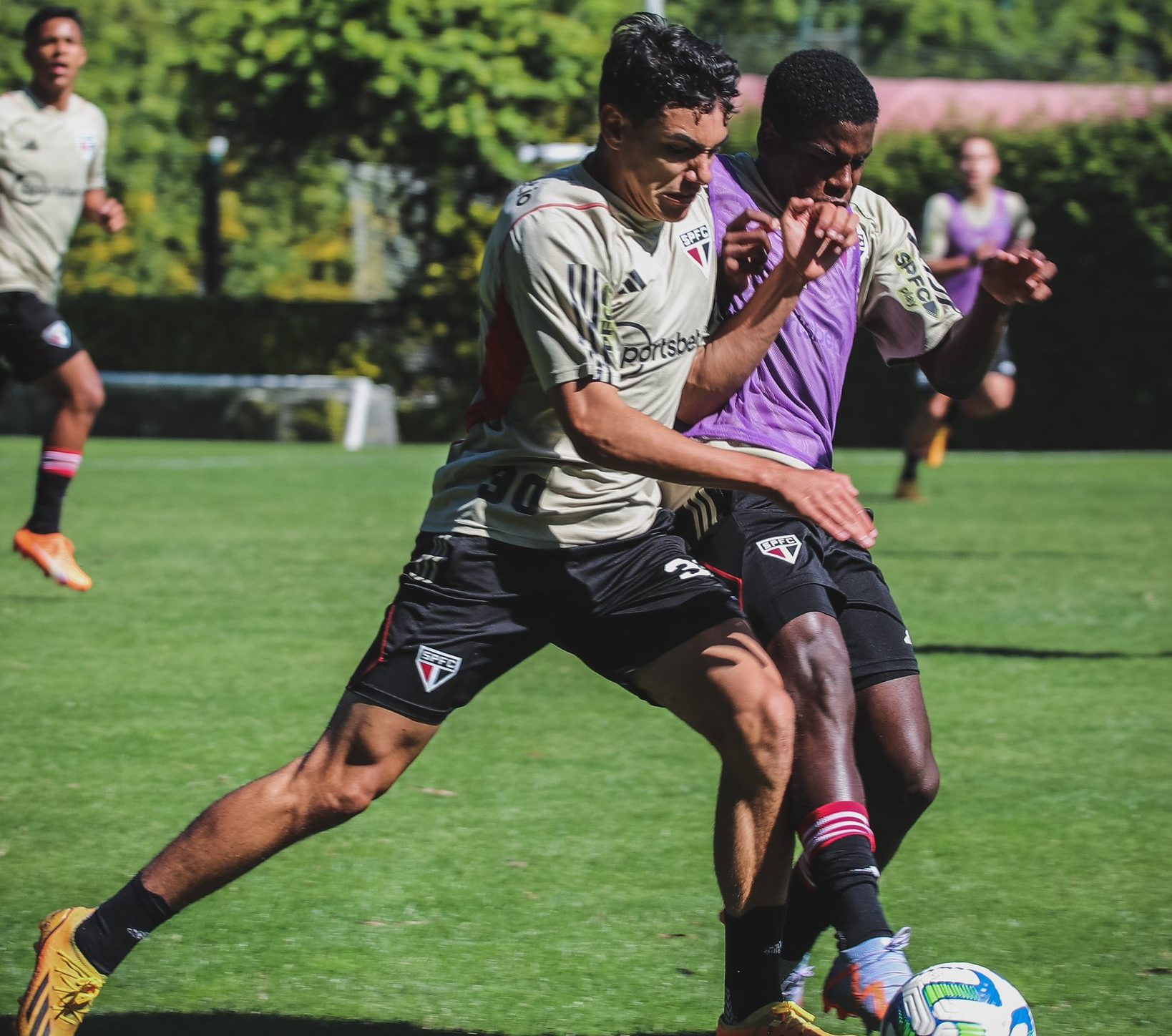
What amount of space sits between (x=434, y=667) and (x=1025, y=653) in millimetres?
5087

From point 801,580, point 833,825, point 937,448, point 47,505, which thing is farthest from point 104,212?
point 937,448

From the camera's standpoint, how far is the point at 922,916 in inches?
192

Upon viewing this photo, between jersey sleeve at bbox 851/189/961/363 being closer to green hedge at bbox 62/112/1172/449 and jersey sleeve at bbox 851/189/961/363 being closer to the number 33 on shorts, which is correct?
the number 33 on shorts

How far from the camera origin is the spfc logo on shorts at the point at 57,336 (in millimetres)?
9164

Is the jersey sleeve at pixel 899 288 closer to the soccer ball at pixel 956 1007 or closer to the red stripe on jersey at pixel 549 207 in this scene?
the red stripe on jersey at pixel 549 207

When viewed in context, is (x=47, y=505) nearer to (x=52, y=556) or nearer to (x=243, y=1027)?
(x=52, y=556)

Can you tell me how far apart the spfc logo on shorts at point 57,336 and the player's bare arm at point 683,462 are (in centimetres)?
594

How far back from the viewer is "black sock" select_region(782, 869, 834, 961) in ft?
14.2

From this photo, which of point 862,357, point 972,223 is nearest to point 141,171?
point 862,357

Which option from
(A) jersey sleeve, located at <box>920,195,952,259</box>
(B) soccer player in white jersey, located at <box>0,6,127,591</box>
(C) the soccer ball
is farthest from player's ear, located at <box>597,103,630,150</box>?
(A) jersey sleeve, located at <box>920,195,952,259</box>

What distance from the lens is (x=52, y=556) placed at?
9016 mm

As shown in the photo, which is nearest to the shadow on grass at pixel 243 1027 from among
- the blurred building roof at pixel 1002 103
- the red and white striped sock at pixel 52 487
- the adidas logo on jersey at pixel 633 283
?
the adidas logo on jersey at pixel 633 283

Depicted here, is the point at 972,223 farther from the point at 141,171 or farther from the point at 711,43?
the point at 141,171

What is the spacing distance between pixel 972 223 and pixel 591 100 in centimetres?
800
